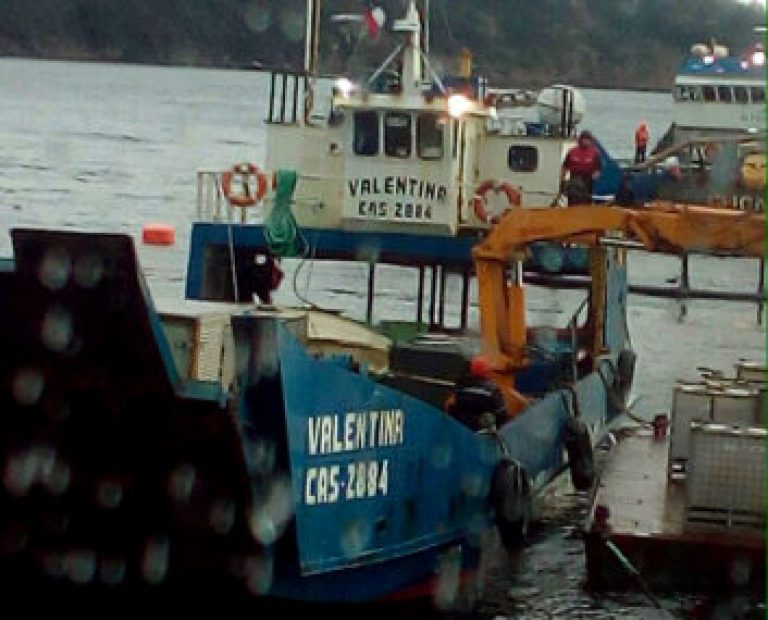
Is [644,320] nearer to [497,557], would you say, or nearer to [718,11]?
[497,557]

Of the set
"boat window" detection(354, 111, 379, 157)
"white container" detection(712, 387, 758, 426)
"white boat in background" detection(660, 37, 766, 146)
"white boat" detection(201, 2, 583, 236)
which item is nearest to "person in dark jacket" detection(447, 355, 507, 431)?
"white container" detection(712, 387, 758, 426)

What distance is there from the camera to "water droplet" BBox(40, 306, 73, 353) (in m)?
12.8

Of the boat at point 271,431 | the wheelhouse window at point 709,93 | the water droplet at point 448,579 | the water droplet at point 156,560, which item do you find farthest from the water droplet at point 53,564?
the wheelhouse window at point 709,93

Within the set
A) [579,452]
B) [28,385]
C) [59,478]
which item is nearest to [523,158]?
[579,452]

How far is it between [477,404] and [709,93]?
43777 mm

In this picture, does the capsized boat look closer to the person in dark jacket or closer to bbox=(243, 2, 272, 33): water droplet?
the person in dark jacket

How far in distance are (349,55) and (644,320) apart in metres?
19.6

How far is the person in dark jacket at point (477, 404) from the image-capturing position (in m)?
17.8

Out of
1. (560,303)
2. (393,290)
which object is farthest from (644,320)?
(393,290)

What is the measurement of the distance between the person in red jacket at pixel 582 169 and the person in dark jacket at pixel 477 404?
13.0 feet

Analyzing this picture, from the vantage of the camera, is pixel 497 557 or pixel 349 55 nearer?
pixel 497 557

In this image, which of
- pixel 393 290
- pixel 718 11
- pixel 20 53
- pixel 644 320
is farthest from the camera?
pixel 20 53

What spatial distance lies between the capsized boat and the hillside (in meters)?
54.7

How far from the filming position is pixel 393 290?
45.3 meters
